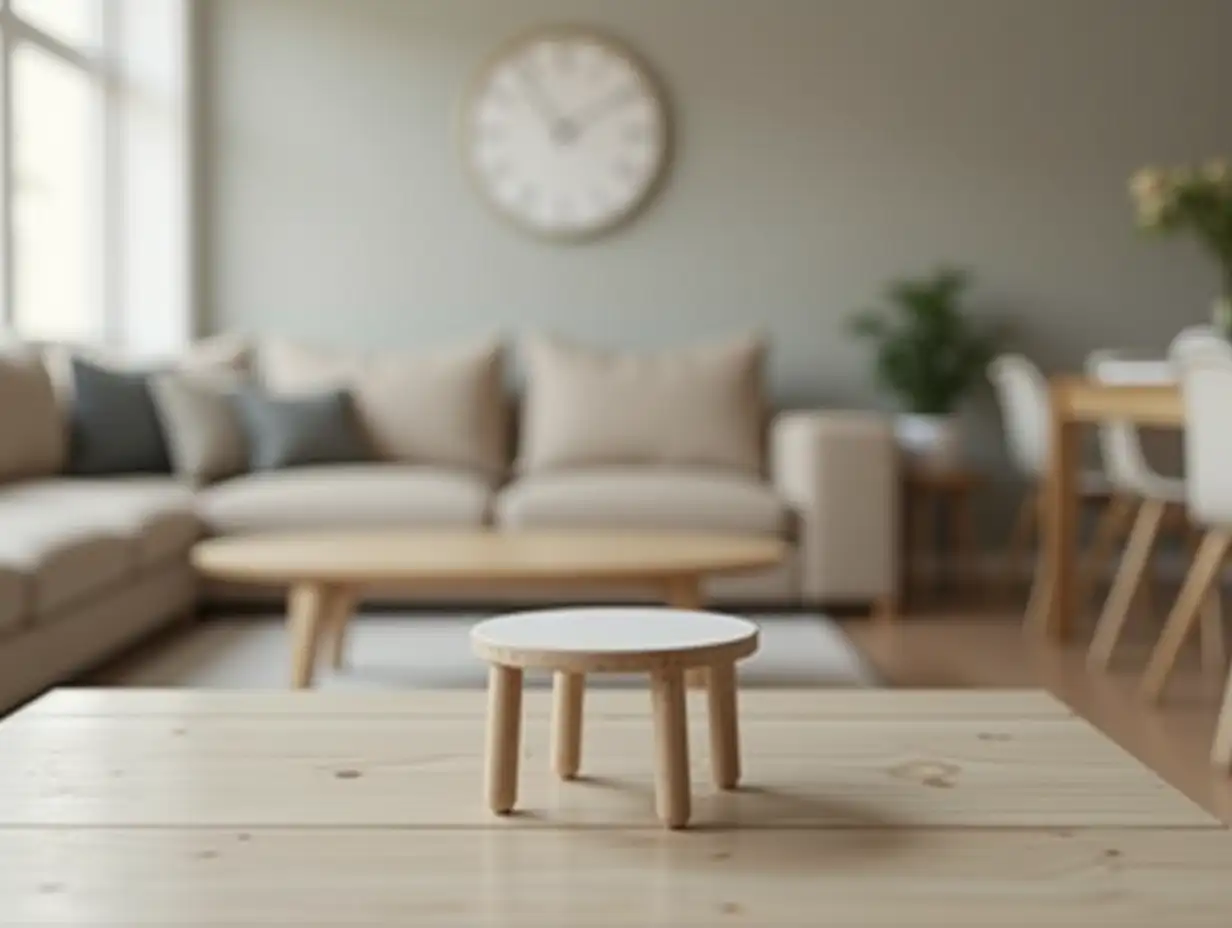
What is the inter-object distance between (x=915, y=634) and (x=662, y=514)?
80 cm

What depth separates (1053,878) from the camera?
133 cm

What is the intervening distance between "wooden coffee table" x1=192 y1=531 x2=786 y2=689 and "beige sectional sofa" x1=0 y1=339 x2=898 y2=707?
35cm

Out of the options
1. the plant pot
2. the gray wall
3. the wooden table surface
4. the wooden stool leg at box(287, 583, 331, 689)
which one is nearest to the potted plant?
the plant pot

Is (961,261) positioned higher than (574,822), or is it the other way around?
(961,261)

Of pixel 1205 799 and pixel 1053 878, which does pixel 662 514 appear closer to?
pixel 1205 799

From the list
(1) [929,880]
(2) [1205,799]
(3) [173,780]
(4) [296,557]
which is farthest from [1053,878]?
(4) [296,557]

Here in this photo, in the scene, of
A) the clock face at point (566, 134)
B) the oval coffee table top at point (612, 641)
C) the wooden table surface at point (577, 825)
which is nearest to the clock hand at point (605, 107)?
the clock face at point (566, 134)

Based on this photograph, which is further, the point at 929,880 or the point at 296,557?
the point at 296,557

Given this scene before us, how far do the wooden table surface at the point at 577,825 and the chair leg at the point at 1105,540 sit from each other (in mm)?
3074

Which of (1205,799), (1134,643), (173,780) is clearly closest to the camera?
(173,780)

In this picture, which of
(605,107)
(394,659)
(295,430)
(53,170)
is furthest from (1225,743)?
(53,170)

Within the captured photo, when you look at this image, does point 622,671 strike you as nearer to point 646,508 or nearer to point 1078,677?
point 1078,677

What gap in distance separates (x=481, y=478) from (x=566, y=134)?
1.40m

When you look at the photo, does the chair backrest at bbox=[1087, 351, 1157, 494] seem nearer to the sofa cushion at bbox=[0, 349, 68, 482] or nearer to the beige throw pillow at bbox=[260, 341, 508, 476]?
the beige throw pillow at bbox=[260, 341, 508, 476]
